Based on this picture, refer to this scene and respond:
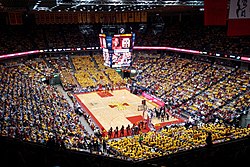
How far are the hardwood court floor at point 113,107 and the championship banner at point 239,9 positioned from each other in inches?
604

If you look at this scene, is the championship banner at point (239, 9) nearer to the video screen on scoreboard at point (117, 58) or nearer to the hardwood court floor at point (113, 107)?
the hardwood court floor at point (113, 107)

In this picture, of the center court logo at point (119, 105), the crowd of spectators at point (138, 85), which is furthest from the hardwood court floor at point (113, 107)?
the crowd of spectators at point (138, 85)

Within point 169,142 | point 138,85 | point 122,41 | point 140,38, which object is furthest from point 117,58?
point 140,38

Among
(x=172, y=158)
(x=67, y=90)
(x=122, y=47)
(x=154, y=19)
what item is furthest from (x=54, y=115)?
(x=154, y=19)

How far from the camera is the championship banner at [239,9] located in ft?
32.5

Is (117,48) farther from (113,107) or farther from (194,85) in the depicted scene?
(194,85)

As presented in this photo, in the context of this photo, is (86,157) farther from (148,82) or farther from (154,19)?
(154,19)

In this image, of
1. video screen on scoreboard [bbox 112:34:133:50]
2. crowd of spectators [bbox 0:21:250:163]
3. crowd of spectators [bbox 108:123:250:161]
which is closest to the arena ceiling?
video screen on scoreboard [bbox 112:34:133:50]

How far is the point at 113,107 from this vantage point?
28.6m

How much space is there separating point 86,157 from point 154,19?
45885 millimetres

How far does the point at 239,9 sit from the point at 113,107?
20240mm

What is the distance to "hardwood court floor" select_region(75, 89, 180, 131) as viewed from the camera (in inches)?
961

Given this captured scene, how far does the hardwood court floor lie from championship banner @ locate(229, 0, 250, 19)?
1535 centimetres

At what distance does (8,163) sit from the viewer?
18.9 feet
